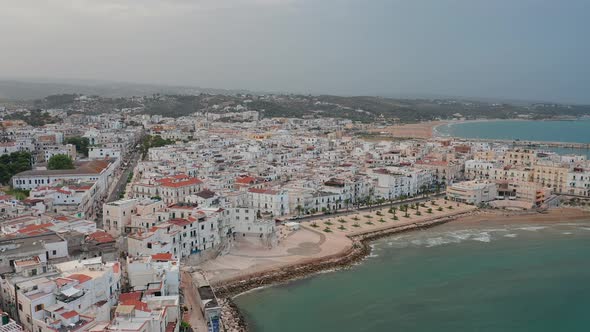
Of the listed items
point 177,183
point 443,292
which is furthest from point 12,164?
point 443,292

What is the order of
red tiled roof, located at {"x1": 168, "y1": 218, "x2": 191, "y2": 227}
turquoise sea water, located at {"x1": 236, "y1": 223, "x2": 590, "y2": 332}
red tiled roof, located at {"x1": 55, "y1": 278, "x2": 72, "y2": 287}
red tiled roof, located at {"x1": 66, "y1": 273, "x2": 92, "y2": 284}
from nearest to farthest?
1. red tiled roof, located at {"x1": 55, "y1": 278, "x2": 72, "y2": 287}
2. red tiled roof, located at {"x1": 66, "y1": 273, "x2": 92, "y2": 284}
3. turquoise sea water, located at {"x1": 236, "y1": 223, "x2": 590, "y2": 332}
4. red tiled roof, located at {"x1": 168, "y1": 218, "x2": 191, "y2": 227}

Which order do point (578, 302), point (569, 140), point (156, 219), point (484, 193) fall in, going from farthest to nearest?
point (569, 140) → point (484, 193) → point (156, 219) → point (578, 302)

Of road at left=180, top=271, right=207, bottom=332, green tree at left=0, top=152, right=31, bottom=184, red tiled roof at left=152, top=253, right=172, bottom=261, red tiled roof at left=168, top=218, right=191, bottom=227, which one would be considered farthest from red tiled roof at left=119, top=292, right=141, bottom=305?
green tree at left=0, top=152, right=31, bottom=184

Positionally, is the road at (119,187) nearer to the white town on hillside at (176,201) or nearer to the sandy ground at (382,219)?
the white town on hillside at (176,201)

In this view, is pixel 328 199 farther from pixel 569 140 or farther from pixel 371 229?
pixel 569 140

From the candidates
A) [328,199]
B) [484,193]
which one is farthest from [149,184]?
[484,193]

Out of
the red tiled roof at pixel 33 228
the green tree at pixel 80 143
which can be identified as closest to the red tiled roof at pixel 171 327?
the red tiled roof at pixel 33 228

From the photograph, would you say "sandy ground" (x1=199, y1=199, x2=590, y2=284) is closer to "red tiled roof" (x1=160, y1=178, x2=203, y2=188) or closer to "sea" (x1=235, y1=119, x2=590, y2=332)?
"sea" (x1=235, y1=119, x2=590, y2=332)
